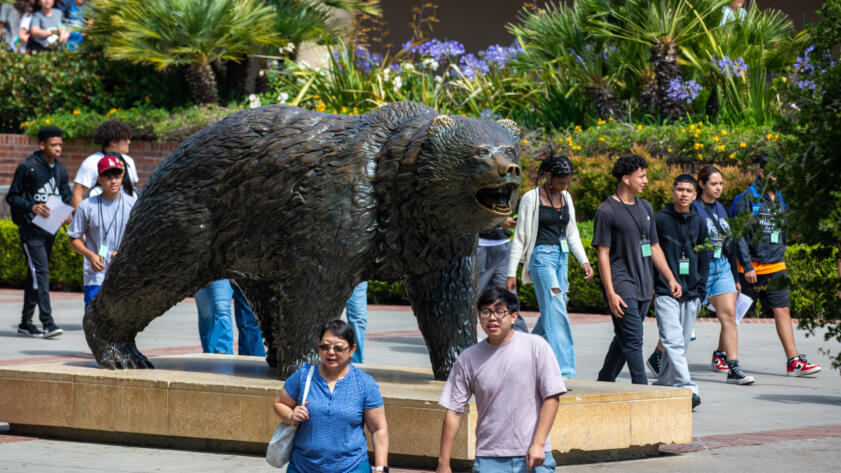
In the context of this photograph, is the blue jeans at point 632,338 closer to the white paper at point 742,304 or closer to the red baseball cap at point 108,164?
the white paper at point 742,304

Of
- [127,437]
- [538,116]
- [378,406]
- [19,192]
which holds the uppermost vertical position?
[538,116]

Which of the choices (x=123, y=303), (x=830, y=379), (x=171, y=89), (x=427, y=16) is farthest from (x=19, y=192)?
(x=427, y=16)

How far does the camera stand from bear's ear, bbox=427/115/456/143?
19.5ft

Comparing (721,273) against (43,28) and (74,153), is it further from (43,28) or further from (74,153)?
(43,28)

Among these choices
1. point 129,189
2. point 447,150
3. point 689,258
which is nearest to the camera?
point 447,150

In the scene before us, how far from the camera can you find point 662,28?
16.4 metres

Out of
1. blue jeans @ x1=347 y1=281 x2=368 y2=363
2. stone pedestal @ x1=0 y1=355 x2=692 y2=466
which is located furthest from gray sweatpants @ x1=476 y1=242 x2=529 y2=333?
stone pedestal @ x1=0 y1=355 x2=692 y2=466

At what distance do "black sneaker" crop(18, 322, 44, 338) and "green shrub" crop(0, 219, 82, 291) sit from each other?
5146mm

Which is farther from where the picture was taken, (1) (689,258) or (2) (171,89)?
(2) (171,89)

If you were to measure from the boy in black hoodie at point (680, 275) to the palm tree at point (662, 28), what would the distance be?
8404 mm

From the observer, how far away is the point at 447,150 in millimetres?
5898

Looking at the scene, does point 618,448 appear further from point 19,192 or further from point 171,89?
point 171,89

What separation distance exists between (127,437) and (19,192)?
5172mm

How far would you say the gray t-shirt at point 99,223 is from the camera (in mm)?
8703
